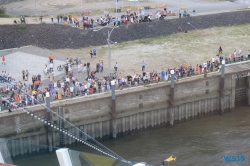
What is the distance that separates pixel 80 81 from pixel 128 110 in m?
6.09

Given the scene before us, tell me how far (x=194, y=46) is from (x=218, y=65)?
898cm

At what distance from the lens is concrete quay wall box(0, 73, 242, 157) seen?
1668 inches

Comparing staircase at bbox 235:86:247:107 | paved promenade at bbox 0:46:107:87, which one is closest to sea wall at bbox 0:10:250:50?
paved promenade at bbox 0:46:107:87

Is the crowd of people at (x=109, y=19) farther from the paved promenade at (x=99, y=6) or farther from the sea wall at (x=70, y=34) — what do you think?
the paved promenade at (x=99, y=6)

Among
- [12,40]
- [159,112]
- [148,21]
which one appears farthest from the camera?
[148,21]

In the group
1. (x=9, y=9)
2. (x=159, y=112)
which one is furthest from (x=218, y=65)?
(x=9, y=9)

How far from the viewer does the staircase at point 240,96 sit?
2066 inches

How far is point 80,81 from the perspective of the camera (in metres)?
49.9

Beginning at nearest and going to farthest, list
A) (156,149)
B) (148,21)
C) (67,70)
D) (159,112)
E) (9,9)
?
(156,149) < (159,112) < (67,70) < (148,21) < (9,9)

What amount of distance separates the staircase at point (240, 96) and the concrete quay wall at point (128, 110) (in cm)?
108

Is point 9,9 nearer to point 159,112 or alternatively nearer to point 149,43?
point 149,43

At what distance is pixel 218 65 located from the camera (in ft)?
176

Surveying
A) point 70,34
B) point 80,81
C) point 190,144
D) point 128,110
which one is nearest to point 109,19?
point 70,34

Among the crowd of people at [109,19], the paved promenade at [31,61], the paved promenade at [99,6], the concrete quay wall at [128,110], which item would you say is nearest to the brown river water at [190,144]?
the concrete quay wall at [128,110]
